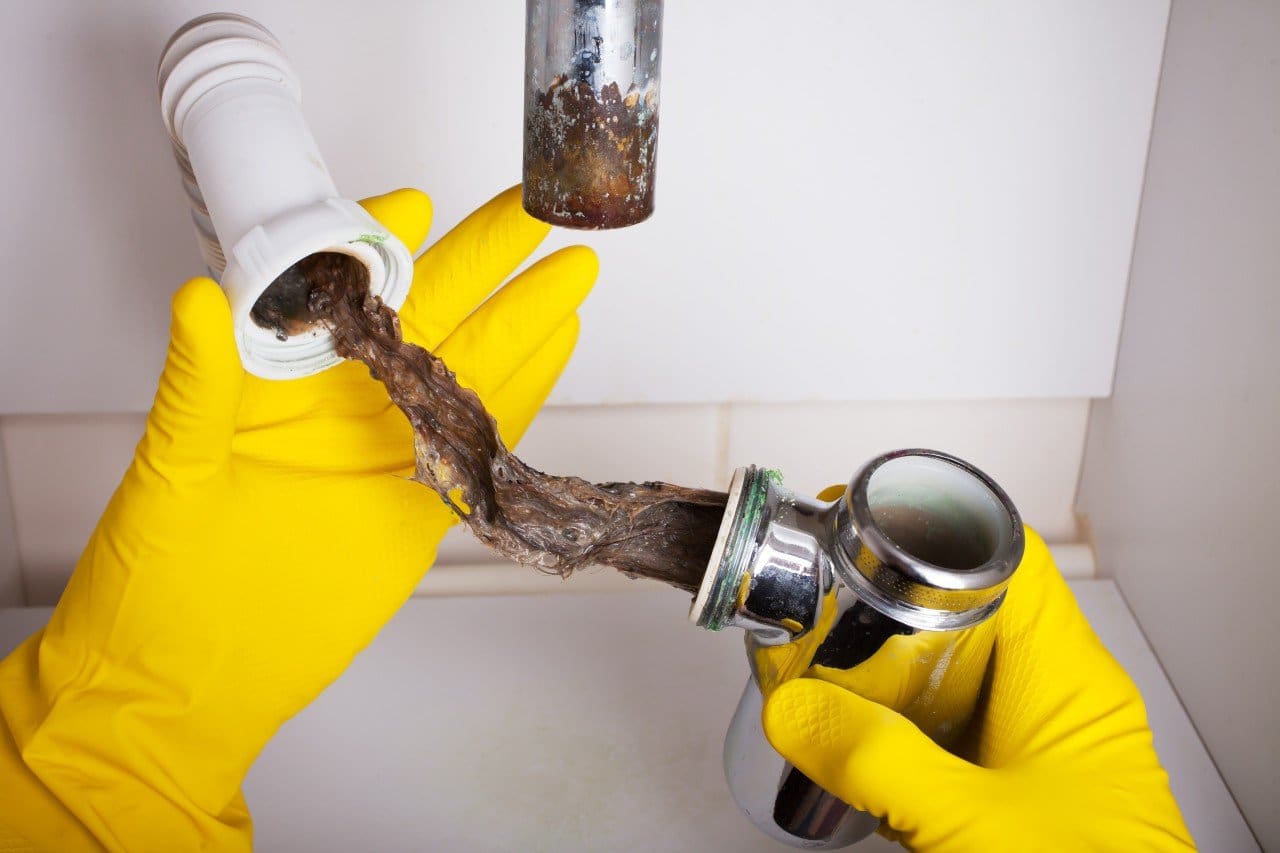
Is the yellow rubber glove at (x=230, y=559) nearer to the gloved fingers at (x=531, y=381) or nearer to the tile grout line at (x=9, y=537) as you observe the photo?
the gloved fingers at (x=531, y=381)

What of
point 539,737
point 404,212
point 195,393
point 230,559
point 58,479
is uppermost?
point 404,212

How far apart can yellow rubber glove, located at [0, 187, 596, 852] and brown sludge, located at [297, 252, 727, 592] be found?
144 millimetres

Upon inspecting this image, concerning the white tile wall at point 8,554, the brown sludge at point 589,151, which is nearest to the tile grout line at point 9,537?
the white tile wall at point 8,554

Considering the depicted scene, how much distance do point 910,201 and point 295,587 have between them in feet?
3.22

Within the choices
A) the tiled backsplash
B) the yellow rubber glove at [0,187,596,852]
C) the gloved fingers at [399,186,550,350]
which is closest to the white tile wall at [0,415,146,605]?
the tiled backsplash

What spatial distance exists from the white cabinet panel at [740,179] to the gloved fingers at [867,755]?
0.71m

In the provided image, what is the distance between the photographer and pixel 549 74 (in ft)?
3.09

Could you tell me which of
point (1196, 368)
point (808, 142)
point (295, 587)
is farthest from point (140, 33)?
point (1196, 368)

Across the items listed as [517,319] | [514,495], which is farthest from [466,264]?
[514,495]

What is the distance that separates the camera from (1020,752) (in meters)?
1.05

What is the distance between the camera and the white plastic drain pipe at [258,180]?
0.87m

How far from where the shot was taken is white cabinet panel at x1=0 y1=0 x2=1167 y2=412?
1343 millimetres

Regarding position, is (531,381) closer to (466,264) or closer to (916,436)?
(466,264)

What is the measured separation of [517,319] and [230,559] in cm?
42
